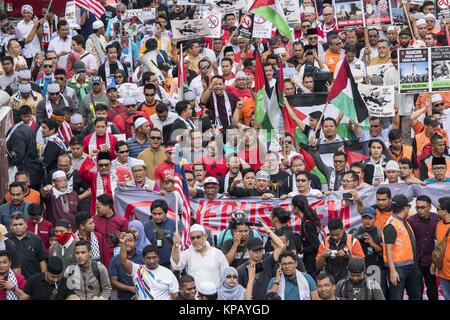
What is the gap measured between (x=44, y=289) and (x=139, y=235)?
1.69 m

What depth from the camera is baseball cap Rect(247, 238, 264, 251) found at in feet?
61.2

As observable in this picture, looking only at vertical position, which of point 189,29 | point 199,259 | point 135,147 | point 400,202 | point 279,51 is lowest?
point 199,259

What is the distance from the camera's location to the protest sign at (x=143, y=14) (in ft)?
96.9

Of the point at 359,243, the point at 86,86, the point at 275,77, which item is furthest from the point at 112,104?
the point at 359,243

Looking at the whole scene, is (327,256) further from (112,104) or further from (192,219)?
(112,104)

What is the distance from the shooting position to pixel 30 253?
1930cm

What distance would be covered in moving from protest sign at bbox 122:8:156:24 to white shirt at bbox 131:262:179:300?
39.1 feet

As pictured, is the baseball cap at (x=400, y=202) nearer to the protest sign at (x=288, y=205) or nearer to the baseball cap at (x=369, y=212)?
the baseball cap at (x=369, y=212)

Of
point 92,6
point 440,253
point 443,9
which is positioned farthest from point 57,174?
point 443,9

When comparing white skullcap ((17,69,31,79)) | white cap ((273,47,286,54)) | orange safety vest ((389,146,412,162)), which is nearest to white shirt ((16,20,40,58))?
white skullcap ((17,69,31,79))

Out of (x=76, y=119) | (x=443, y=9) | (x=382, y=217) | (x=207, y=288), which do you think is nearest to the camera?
(x=207, y=288)

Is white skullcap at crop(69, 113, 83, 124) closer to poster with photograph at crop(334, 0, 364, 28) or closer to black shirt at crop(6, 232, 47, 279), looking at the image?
black shirt at crop(6, 232, 47, 279)

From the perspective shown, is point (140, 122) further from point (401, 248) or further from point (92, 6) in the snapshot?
point (92, 6)

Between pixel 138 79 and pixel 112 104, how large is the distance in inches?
100
